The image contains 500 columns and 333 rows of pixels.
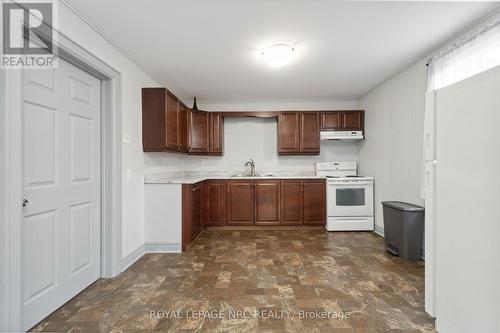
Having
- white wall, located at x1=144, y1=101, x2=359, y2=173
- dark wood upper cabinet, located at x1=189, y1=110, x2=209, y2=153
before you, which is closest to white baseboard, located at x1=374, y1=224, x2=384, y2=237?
white wall, located at x1=144, y1=101, x2=359, y2=173

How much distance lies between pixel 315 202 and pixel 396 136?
1.71m

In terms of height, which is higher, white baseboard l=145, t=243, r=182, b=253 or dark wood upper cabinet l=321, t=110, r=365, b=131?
dark wood upper cabinet l=321, t=110, r=365, b=131

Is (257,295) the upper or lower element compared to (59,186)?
lower

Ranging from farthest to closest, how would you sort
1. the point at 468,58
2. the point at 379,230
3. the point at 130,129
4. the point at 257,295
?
the point at 379,230 < the point at 130,129 < the point at 468,58 < the point at 257,295

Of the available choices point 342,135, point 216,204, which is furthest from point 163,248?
point 342,135

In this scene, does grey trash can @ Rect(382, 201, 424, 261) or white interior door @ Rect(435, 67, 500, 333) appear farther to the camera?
grey trash can @ Rect(382, 201, 424, 261)

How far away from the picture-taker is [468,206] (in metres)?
1.47

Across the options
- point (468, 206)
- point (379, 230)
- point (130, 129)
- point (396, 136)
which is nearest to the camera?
point (468, 206)

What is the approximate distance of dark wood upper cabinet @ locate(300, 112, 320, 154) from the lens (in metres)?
4.79

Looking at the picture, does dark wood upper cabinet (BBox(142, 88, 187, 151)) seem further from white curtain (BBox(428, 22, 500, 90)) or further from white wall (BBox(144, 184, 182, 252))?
white curtain (BBox(428, 22, 500, 90))

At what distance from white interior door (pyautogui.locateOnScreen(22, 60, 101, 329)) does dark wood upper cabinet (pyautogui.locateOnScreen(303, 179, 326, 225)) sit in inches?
129

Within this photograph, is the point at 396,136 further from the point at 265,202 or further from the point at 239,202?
the point at 239,202

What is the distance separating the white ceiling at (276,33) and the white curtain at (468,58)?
Result: 152 millimetres

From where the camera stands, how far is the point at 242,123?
516 centimetres
